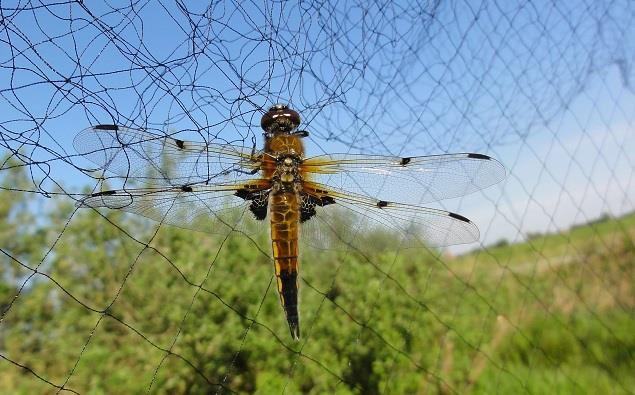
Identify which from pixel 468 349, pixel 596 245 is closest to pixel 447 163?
pixel 468 349

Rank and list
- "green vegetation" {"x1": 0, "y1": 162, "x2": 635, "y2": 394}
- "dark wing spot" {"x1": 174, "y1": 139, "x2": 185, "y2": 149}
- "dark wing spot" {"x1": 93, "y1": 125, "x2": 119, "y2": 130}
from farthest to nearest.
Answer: "green vegetation" {"x1": 0, "y1": 162, "x2": 635, "y2": 394}
"dark wing spot" {"x1": 174, "y1": 139, "x2": 185, "y2": 149}
"dark wing spot" {"x1": 93, "y1": 125, "x2": 119, "y2": 130}

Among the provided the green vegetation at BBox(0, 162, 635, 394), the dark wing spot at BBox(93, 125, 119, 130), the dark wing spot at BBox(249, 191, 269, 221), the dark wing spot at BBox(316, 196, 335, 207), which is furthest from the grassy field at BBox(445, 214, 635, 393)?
the dark wing spot at BBox(93, 125, 119, 130)

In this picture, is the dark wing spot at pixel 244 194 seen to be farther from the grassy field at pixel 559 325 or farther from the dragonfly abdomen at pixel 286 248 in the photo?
the grassy field at pixel 559 325

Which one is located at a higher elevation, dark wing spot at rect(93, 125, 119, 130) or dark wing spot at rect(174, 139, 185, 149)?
dark wing spot at rect(174, 139, 185, 149)

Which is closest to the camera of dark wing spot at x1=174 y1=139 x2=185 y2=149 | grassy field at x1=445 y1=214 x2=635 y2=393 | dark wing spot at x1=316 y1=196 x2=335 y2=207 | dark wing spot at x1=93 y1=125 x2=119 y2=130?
dark wing spot at x1=93 y1=125 x2=119 y2=130

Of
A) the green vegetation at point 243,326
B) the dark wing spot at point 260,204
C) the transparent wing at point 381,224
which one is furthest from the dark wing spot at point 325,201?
the green vegetation at point 243,326

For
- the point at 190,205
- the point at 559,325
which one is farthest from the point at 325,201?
the point at 559,325

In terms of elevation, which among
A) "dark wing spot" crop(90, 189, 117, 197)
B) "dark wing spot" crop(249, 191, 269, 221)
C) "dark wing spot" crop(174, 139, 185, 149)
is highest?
"dark wing spot" crop(174, 139, 185, 149)

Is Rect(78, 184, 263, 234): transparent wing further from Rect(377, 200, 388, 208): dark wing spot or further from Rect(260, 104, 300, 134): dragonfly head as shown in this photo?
Rect(377, 200, 388, 208): dark wing spot

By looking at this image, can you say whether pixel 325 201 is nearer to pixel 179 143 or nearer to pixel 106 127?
pixel 179 143
